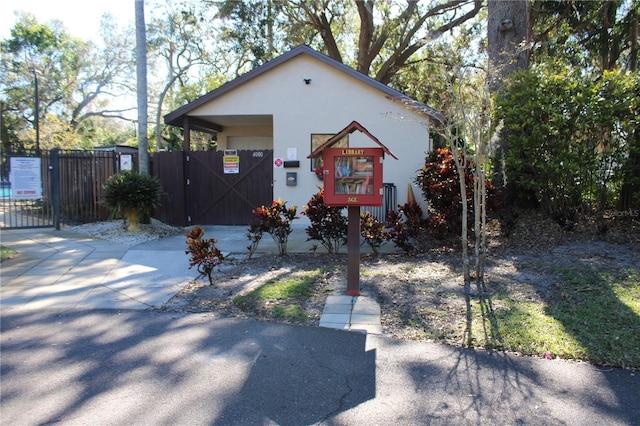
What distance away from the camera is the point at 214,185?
12453mm

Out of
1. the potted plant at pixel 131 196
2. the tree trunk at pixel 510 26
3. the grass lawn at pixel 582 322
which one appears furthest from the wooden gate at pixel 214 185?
the grass lawn at pixel 582 322

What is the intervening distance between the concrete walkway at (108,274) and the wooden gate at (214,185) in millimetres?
1777

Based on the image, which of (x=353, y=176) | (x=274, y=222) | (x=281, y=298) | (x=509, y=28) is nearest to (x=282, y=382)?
(x=281, y=298)

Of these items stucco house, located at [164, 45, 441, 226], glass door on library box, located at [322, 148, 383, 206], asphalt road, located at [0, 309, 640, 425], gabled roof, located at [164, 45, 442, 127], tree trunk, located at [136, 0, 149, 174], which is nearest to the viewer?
asphalt road, located at [0, 309, 640, 425]

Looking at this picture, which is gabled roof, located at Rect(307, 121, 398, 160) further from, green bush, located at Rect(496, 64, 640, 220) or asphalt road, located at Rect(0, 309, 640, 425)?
green bush, located at Rect(496, 64, 640, 220)

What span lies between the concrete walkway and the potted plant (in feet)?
3.02

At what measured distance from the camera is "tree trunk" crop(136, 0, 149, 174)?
447 inches

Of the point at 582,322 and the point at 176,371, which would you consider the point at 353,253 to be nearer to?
the point at 582,322

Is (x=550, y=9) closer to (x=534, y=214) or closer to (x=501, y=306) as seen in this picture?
(x=534, y=214)

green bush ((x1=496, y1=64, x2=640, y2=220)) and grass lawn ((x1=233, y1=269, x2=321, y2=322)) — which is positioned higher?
green bush ((x1=496, y1=64, x2=640, y2=220))

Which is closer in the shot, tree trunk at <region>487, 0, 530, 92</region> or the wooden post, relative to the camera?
the wooden post

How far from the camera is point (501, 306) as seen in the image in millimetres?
5348

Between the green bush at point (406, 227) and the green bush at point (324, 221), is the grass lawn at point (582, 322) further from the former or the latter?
the green bush at point (324, 221)

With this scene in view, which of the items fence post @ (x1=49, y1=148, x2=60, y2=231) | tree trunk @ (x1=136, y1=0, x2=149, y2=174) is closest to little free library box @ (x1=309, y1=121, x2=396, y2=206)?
tree trunk @ (x1=136, y1=0, x2=149, y2=174)
